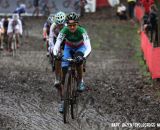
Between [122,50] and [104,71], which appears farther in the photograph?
[122,50]

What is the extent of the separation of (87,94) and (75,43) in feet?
10.3

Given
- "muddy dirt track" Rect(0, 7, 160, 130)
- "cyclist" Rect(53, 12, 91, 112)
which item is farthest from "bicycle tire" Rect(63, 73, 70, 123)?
"cyclist" Rect(53, 12, 91, 112)

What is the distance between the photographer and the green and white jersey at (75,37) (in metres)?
11.8

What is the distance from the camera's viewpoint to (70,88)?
37.0 feet

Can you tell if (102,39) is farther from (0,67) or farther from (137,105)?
(137,105)

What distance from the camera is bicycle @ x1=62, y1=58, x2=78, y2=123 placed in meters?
11.1

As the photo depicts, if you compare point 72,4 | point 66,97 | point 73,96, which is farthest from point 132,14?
point 66,97

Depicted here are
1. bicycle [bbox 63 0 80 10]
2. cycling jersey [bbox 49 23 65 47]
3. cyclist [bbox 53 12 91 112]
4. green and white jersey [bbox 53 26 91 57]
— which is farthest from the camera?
bicycle [bbox 63 0 80 10]

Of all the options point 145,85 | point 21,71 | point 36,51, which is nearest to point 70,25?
point 145,85

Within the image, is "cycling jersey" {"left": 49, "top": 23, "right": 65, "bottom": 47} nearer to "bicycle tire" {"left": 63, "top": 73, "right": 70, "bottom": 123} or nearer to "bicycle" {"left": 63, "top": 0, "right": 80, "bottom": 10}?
"bicycle tire" {"left": 63, "top": 73, "right": 70, "bottom": 123}

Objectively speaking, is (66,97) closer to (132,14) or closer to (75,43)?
(75,43)

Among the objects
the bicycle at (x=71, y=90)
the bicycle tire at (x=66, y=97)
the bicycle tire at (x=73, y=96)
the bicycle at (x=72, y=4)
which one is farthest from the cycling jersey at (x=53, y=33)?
the bicycle at (x=72, y=4)

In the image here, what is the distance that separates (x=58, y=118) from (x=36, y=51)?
16654 mm

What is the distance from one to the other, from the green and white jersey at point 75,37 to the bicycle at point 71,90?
1.99 feet
